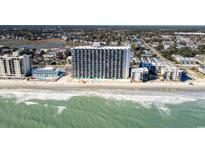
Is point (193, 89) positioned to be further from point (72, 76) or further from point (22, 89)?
point (22, 89)

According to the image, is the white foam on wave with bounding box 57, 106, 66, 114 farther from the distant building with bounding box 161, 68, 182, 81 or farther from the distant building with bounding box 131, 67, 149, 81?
the distant building with bounding box 161, 68, 182, 81

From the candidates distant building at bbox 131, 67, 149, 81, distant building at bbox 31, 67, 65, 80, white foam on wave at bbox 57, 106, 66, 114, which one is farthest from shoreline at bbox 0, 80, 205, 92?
white foam on wave at bbox 57, 106, 66, 114

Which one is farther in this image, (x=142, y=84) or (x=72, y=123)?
(x=142, y=84)

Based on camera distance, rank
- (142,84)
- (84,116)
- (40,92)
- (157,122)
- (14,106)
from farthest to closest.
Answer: (142,84) → (40,92) → (14,106) → (84,116) → (157,122)

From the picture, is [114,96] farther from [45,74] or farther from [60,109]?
[45,74]

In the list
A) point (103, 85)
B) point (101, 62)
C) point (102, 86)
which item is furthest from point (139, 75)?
point (101, 62)

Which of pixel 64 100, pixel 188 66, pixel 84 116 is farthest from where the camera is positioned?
pixel 188 66

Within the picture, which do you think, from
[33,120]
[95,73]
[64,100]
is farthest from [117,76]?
[33,120]

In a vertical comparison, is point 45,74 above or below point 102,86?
above
